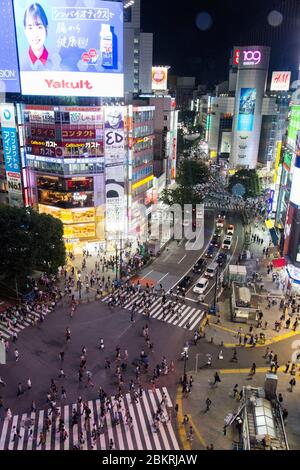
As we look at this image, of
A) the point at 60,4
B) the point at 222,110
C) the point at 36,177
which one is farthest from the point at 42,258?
the point at 222,110

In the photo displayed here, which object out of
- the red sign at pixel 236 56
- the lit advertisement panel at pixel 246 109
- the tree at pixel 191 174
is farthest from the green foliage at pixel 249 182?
the red sign at pixel 236 56

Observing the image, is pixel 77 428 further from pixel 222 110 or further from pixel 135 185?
pixel 222 110

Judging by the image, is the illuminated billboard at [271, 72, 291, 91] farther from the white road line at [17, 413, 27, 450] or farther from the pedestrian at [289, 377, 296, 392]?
the white road line at [17, 413, 27, 450]

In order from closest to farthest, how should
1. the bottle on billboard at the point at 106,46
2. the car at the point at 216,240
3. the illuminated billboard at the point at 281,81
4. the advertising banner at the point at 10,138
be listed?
1. the bottle on billboard at the point at 106,46
2. the advertising banner at the point at 10,138
3. the car at the point at 216,240
4. the illuminated billboard at the point at 281,81

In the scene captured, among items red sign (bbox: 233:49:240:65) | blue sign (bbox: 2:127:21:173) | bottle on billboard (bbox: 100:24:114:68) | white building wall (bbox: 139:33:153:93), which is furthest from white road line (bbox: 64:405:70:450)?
white building wall (bbox: 139:33:153:93)

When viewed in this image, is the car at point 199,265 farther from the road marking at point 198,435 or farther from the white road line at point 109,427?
the white road line at point 109,427

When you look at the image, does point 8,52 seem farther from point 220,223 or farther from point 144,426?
point 144,426
